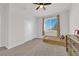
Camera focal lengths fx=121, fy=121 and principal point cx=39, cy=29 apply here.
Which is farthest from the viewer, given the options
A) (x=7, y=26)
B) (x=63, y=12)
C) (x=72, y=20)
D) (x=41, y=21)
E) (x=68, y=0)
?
(x=41, y=21)

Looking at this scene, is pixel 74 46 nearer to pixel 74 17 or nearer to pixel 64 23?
pixel 74 17

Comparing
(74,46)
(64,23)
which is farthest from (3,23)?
(64,23)

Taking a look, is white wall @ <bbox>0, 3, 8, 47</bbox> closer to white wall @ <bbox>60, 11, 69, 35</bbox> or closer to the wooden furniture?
the wooden furniture

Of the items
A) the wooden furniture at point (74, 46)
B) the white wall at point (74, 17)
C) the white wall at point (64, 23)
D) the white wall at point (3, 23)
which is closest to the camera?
the wooden furniture at point (74, 46)

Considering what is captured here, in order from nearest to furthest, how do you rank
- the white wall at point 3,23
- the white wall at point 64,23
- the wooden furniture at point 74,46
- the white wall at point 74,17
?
the wooden furniture at point 74,46, the white wall at point 3,23, the white wall at point 74,17, the white wall at point 64,23

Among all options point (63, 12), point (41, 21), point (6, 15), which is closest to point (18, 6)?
point (6, 15)

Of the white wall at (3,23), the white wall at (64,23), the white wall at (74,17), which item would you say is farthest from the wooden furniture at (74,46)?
the white wall at (64,23)

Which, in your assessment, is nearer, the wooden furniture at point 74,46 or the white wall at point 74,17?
the wooden furniture at point 74,46

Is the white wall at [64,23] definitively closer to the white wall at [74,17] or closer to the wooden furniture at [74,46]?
the white wall at [74,17]

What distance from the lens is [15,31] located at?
579 cm

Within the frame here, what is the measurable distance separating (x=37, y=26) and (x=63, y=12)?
356cm

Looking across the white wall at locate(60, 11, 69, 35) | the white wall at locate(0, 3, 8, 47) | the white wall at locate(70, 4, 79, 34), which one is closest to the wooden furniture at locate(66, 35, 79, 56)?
the white wall at locate(70, 4, 79, 34)

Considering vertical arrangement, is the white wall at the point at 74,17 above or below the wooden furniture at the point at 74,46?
above

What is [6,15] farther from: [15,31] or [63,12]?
[63,12]
